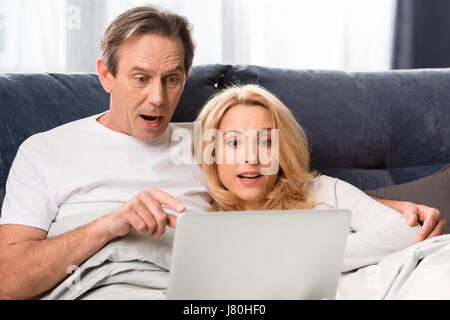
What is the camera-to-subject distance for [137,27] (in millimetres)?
1308

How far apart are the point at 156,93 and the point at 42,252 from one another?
444mm

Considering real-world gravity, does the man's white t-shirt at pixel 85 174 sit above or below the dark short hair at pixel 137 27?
below

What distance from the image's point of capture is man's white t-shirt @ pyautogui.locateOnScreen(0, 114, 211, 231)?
4.05 ft

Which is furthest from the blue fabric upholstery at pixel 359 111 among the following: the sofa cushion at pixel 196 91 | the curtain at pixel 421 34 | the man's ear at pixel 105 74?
the curtain at pixel 421 34

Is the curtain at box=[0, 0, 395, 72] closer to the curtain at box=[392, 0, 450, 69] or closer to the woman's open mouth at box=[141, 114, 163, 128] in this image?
the curtain at box=[392, 0, 450, 69]

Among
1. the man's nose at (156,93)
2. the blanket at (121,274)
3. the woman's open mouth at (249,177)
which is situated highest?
the man's nose at (156,93)

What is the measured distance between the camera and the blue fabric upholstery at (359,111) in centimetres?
170

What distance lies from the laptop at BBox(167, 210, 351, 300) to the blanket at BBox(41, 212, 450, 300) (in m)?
0.25

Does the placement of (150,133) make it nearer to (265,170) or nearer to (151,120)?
(151,120)

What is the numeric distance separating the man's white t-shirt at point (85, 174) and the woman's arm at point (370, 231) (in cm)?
38

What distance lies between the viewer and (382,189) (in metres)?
1.67

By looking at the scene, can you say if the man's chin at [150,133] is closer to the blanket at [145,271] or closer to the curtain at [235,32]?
the blanket at [145,271]

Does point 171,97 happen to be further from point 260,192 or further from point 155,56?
point 260,192

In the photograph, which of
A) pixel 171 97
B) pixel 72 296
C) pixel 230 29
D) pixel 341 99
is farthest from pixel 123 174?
pixel 230 29
